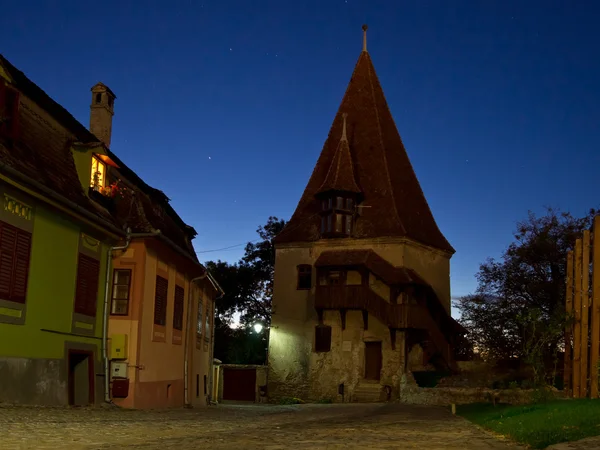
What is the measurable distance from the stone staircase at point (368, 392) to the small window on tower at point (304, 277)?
6.47 meters

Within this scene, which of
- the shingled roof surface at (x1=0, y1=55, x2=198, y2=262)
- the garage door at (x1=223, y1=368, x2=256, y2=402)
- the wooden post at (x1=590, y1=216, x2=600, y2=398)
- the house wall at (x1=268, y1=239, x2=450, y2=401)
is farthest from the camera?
the garage door at (x1=223, y1=368, x2=256, y2=402)

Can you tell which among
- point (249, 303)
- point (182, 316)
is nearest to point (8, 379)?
point (182, 316)

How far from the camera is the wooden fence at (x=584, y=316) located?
14.1 metres

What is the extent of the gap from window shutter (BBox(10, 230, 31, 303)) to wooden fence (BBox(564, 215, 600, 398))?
10.6m

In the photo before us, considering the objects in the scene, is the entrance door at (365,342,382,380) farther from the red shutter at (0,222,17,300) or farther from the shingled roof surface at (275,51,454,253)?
the red shutter at (0,222,17,300)

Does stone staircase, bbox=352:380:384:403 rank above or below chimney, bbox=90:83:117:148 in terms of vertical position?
below

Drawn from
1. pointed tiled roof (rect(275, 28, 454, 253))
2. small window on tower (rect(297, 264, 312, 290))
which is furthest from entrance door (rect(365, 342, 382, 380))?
pointed tiled roof (rect(275, 28, 454, 253))

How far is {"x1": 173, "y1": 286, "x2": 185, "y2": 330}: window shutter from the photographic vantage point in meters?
22.9

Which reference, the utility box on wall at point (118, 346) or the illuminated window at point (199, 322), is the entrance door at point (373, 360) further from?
the utility box on wall at point (118, 346)

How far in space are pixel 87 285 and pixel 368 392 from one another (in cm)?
2467

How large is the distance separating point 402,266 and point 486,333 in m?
7.69

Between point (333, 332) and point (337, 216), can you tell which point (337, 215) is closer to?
point (337, 216)

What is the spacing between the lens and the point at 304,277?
4312cm

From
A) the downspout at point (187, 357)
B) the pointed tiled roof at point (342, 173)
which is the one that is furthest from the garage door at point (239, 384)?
the downspout at point (187, 357)
